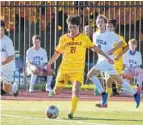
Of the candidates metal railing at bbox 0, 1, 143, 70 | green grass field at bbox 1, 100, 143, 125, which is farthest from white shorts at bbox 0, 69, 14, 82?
metal railing at bbox 0, 1, 143, 70

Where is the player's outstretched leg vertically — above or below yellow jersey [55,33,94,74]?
below

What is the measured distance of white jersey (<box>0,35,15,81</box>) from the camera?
1530cm

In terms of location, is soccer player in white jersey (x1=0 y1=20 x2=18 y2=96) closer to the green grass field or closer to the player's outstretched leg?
the green grass field

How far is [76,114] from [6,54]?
2607 millimetres

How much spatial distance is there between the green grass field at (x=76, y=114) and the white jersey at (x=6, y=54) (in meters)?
0.68

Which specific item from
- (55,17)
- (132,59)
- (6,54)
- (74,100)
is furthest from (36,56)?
(74,100)

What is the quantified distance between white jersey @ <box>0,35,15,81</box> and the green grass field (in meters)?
0.68

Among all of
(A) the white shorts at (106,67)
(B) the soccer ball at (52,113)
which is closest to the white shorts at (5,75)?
(A) the white shorts at (106,67)

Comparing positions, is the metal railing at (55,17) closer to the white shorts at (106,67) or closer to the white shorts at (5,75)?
the white shorts at (5,75)

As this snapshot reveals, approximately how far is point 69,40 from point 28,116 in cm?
156

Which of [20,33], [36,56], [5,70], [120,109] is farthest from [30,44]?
[120,109]

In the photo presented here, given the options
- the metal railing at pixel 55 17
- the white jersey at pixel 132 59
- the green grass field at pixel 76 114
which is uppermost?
the metal railing at pixel 55 17

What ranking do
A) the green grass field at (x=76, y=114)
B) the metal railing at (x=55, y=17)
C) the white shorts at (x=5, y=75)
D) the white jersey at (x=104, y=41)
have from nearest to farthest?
1. the green grass field at (x=76, y=114)
2. the white jersey at (x=104, y=41)
3. the white shorts at (x=5, y=75)
4. the metal railing at (x=55, y=17)

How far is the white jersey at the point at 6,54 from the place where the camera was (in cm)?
1530
